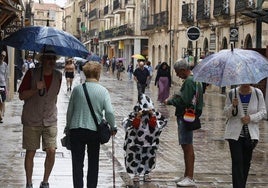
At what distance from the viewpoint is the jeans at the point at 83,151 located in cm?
732

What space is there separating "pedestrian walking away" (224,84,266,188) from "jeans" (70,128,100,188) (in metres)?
1.57

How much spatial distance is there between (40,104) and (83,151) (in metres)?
0.86

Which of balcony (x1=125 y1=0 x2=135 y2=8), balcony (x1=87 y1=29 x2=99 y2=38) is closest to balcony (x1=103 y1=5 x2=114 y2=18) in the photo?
balcony (x1=87 y1=29 x2=99 y2=38)

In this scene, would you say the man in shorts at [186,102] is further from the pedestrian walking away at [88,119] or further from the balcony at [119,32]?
the balcony at [119,32]

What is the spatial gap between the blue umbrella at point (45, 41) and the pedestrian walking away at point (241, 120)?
6.38 feet

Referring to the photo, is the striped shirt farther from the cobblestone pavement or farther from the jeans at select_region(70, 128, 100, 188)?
the jeans at select_region(70, 128, 100, 188)

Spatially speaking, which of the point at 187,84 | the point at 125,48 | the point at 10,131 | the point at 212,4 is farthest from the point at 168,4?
the point at 187,84

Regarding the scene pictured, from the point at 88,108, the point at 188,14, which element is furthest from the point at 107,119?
the point at 188,14

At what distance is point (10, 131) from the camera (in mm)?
14328

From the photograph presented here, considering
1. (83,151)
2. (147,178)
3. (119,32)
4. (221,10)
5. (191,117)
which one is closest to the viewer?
(83,151)

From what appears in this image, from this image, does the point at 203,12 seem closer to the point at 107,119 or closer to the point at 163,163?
the point at 163,163

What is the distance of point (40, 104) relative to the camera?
782cm

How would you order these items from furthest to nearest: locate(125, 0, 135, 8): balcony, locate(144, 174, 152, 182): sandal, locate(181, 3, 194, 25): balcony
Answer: locate(125, 0, 135, 8): balcony, locate(181, 3, 194, 25): balcony, locate(144, 174, 152, 182): sandal

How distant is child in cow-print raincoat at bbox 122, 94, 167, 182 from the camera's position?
8.77m
